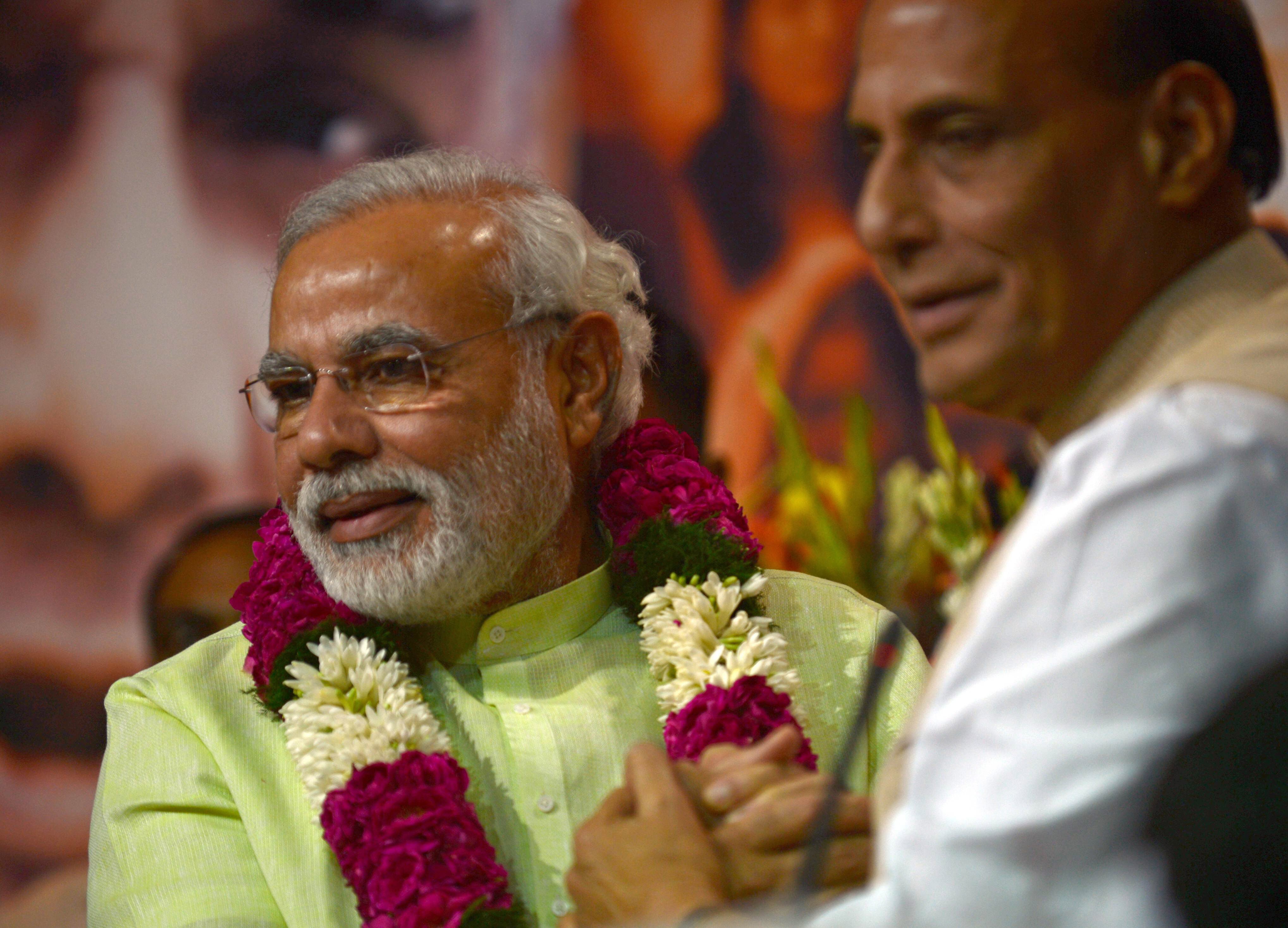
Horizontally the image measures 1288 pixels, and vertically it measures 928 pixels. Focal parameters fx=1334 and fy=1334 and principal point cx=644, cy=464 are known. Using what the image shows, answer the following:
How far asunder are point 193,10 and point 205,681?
4.35 metres

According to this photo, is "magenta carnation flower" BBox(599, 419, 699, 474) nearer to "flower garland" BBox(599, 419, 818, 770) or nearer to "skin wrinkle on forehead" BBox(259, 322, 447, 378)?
"flower garland" BBox(599, 419, 818, 770)

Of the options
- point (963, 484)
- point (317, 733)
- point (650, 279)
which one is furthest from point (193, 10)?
point (317, 733)

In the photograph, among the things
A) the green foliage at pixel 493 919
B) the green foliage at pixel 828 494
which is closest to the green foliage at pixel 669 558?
the green foliage at pixel 493 919

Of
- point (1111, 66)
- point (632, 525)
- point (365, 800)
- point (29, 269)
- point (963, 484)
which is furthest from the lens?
point (29, 269)

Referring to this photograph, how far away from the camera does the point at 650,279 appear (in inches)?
238

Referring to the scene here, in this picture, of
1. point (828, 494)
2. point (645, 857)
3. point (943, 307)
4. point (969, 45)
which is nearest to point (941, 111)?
point (969, 45)

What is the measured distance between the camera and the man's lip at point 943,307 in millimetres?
1453

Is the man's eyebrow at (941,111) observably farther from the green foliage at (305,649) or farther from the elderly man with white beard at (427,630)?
the green foliage at (305,649)

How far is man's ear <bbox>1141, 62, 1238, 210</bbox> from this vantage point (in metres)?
1.41

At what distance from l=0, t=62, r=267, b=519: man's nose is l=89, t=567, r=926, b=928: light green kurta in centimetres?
334

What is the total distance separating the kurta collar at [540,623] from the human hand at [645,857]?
877mm

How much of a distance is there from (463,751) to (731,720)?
51cm

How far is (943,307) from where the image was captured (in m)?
1.48

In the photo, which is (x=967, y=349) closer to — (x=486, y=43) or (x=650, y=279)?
(x=650, y=279)
